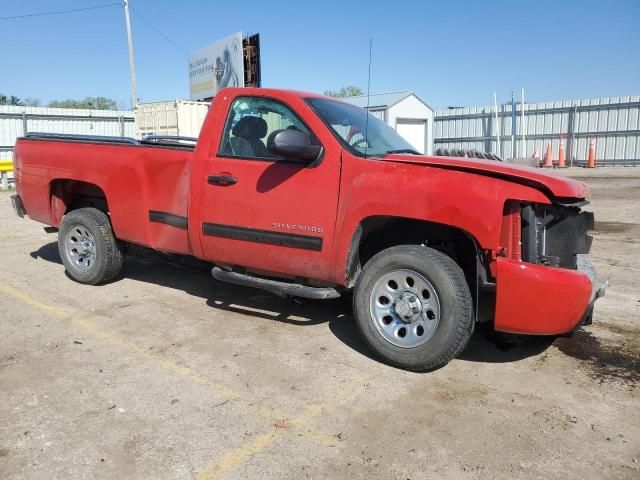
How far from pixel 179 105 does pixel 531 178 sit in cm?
1541

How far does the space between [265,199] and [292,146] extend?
55 centimetres

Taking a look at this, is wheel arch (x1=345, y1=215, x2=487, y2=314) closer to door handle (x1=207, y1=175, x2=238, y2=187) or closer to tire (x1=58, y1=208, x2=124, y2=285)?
door handle (x1=207, y1=175, x2=238, y2=187)

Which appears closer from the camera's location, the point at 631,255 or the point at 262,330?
the point at 262,330

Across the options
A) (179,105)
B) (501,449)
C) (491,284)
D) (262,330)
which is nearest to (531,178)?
(491,284)

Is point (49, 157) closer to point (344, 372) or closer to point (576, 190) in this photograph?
point (344, 372)

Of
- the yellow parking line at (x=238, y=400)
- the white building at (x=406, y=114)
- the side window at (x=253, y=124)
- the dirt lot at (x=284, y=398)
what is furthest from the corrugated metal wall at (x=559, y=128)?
the yellow parking line at (x=238, y=400)

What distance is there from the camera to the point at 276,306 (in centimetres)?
512

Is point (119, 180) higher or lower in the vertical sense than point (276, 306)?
higher

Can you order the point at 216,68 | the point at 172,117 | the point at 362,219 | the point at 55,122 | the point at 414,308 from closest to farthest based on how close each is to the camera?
the point at 414,308 → the point at 362,219 → the point at 172,117 → the point at 55,122 → the point at 216,68

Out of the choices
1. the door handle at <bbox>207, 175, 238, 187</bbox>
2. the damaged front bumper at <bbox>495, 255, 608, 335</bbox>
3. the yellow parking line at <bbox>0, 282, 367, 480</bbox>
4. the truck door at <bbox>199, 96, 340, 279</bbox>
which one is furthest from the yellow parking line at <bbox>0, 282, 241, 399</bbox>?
the damaged front bumper at <bbox>495, 255, 608, 335</bbox>

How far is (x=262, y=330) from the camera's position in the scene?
449 centimetres

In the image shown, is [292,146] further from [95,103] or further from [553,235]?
[95,103]

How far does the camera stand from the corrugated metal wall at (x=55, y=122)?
63.4 feet

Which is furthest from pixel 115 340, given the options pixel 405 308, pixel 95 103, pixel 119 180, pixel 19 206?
pixel 95 103
